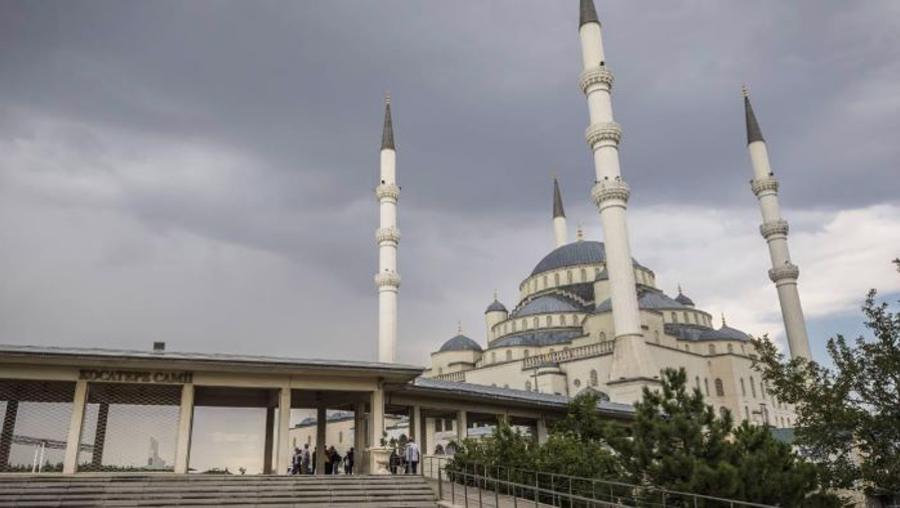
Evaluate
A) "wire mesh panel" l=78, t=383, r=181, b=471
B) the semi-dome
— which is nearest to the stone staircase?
"wire mesh panel" l=78, t=383, r=181, b=471

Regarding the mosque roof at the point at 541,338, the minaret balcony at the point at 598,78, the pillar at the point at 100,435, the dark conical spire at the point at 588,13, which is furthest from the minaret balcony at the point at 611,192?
the pillar at the point at 100,435

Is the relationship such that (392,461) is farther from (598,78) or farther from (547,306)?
(547,306)

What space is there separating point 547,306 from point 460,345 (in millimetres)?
8436

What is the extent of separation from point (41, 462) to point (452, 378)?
4222 centimetres

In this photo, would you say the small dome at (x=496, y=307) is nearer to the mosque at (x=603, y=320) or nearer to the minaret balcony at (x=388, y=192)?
the mosque at (x=603, y=320)

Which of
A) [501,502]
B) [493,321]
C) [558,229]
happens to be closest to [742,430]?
[501,502]

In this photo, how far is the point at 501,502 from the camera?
15.7 meters

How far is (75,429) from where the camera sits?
17.3 metres

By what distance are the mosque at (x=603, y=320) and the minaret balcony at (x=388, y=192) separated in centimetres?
10

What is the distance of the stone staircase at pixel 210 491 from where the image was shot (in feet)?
46.2

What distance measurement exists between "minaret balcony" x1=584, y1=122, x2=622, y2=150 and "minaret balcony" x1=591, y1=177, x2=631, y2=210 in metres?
2.51

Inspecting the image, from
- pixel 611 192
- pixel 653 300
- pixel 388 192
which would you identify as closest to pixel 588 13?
pixel 611 192

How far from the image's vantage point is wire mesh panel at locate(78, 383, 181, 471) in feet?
60.2

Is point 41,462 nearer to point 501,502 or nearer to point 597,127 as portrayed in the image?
point 501,502
